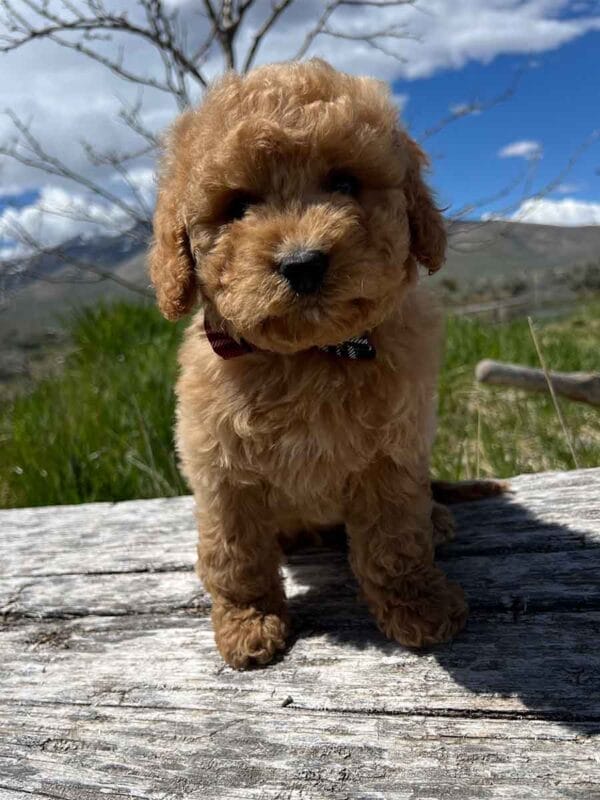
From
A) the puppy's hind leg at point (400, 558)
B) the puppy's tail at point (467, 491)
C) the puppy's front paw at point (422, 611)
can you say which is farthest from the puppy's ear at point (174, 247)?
the puppy's tail at point (467, 491)

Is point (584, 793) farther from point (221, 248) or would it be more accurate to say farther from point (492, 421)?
point (492, 421)

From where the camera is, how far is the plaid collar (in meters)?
1.84

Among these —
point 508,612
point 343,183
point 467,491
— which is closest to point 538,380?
point 467,491

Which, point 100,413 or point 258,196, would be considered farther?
point 100,413

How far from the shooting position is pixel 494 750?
1.63 meters

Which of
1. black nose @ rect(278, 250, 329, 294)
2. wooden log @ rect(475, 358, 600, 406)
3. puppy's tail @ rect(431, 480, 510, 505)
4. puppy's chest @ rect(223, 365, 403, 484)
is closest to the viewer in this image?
black nose @ rect(278, 250, 329, 294)

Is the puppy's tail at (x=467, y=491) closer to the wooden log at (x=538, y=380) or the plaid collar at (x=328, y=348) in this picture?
the wooden log at (x=538, y=380)

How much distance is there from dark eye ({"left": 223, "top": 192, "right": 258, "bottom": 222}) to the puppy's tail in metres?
1.36

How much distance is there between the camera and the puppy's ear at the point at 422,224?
6.06ft

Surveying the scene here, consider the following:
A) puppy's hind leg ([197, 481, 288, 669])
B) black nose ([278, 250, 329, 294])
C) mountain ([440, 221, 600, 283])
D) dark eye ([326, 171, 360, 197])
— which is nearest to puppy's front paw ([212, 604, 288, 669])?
puppy's hind leg ([197, 481, 288, 669])

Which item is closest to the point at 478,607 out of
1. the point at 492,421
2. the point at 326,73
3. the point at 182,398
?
the point at 182,398

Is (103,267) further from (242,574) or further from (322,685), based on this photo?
(322,685)

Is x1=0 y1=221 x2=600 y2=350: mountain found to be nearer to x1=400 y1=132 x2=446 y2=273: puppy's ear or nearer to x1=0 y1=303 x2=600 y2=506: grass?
x1=0 y1=303 x2=600 y2=506: grass

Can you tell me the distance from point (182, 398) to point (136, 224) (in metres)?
3.04
